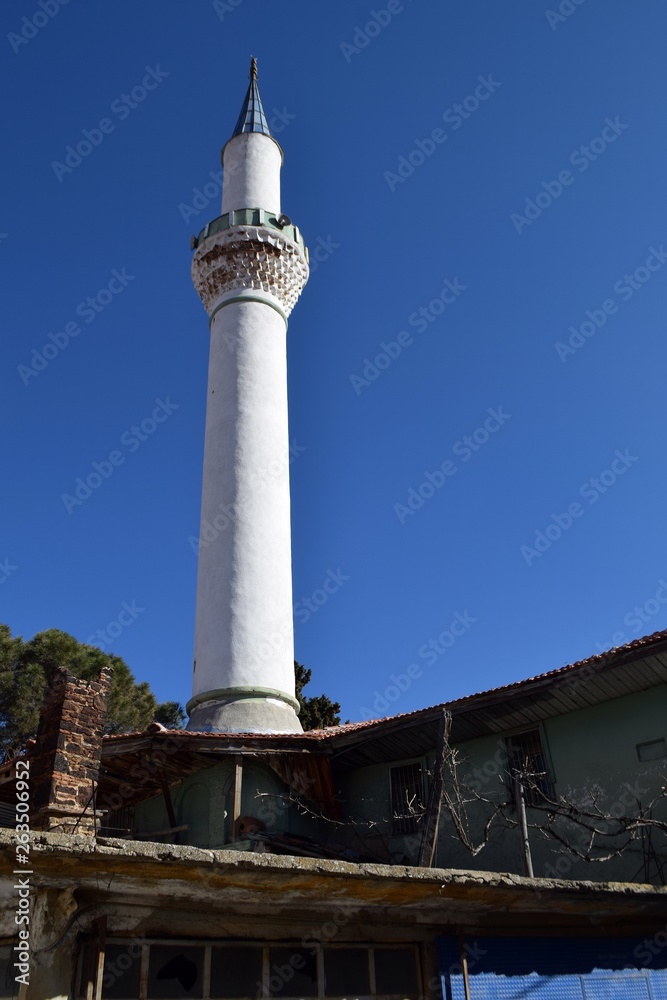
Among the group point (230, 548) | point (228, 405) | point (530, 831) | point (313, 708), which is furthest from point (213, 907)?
point (313, 708)

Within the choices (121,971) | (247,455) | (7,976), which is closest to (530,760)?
(121,971)

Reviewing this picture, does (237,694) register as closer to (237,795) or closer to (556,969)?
(237,795)

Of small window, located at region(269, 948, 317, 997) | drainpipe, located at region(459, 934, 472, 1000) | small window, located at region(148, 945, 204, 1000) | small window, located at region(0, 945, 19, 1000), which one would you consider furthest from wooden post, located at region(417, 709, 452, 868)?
small window, located at region(0, 945, 19, 1000)

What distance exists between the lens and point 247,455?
731 inches

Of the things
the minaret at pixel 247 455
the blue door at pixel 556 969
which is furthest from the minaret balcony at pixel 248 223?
the blue door at pixel 556 969

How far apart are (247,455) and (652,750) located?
33.4 ft

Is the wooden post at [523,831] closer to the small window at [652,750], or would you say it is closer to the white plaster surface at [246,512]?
the small window at [652,750]

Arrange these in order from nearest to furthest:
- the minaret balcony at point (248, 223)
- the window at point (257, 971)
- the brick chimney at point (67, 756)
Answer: the window at point (257, 971)
the brick chimney at point (67, 756)
the minaret balcony at point (248, 223)

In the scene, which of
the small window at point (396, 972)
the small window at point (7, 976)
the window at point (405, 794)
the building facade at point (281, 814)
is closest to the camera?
the small window at point (7, 976)

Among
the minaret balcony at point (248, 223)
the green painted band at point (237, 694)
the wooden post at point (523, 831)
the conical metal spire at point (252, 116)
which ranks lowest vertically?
the wooden post at point (523, 831)

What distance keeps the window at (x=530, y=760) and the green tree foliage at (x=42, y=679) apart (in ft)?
51.9

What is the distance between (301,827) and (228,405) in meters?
9.15

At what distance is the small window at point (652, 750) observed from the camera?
1143cm

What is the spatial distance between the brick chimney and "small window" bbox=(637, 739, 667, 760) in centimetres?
700
